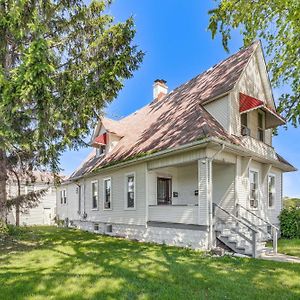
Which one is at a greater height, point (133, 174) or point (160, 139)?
point (160, 139)

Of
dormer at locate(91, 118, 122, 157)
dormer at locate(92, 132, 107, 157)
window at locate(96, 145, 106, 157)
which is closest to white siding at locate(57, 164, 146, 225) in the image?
window at locate(96, 145, 106, 157)

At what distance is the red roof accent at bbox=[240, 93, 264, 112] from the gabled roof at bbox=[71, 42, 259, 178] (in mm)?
888

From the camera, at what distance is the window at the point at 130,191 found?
14297 mm

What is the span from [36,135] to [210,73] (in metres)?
9.65

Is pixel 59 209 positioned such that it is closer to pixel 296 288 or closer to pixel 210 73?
pixel 210 73

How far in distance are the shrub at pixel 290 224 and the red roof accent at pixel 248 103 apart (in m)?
6.83

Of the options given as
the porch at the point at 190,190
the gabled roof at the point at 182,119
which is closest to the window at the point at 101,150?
the gabled roof at the point at 182,119

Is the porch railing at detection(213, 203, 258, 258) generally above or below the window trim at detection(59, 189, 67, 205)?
above

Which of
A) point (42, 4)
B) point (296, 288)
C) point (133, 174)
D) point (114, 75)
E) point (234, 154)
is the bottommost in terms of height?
point (296, 288)

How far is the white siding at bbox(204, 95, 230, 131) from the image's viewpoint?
39.4 feet

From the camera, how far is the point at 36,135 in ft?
33.9

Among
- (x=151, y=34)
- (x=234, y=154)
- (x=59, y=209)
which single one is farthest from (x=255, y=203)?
Result: (x=59, y=209)

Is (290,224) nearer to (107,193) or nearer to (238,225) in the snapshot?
(238,225)

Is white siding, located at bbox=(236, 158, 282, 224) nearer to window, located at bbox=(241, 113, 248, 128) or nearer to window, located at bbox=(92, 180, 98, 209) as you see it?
window, located at bbox=(241, 113, 248, 128)
